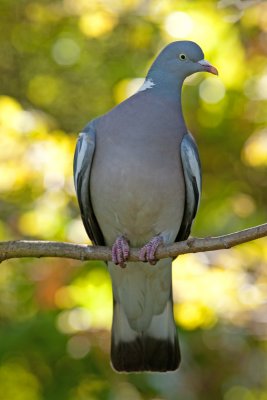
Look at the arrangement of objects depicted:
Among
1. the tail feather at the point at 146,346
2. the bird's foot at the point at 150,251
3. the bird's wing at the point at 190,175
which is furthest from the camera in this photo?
the tail feather at the point at 146,346

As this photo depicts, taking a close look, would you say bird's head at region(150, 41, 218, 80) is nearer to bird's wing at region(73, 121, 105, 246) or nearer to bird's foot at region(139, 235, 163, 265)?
bird's wing at region(73, 121, 105, 246)

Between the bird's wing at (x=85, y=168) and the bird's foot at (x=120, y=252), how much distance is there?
319mm

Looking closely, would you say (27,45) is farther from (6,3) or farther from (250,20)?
(250,20)

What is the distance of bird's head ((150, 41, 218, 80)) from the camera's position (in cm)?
450

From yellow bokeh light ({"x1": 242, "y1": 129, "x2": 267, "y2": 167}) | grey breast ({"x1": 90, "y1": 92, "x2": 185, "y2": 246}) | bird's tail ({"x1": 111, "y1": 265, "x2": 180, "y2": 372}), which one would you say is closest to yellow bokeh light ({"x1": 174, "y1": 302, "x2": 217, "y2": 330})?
bird's tail ({"x1": 111, "y1": 265, "x2": 180, "y2": 372})

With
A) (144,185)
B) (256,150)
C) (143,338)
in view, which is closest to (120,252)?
(144,185)

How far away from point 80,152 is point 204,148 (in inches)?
80.2

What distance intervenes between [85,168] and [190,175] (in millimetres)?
476

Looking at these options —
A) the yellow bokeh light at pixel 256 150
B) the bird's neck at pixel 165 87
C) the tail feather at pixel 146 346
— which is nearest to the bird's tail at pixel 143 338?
the tail feather at pixel 146 346

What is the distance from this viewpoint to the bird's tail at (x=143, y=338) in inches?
181

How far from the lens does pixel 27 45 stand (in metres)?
8.16

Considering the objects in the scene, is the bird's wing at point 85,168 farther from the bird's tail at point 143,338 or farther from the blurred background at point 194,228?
the blurred background at point 194,228

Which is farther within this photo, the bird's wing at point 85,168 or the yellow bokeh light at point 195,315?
the yellow bokeh light at point 195,315

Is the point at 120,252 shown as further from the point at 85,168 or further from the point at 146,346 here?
the point at 146,346
